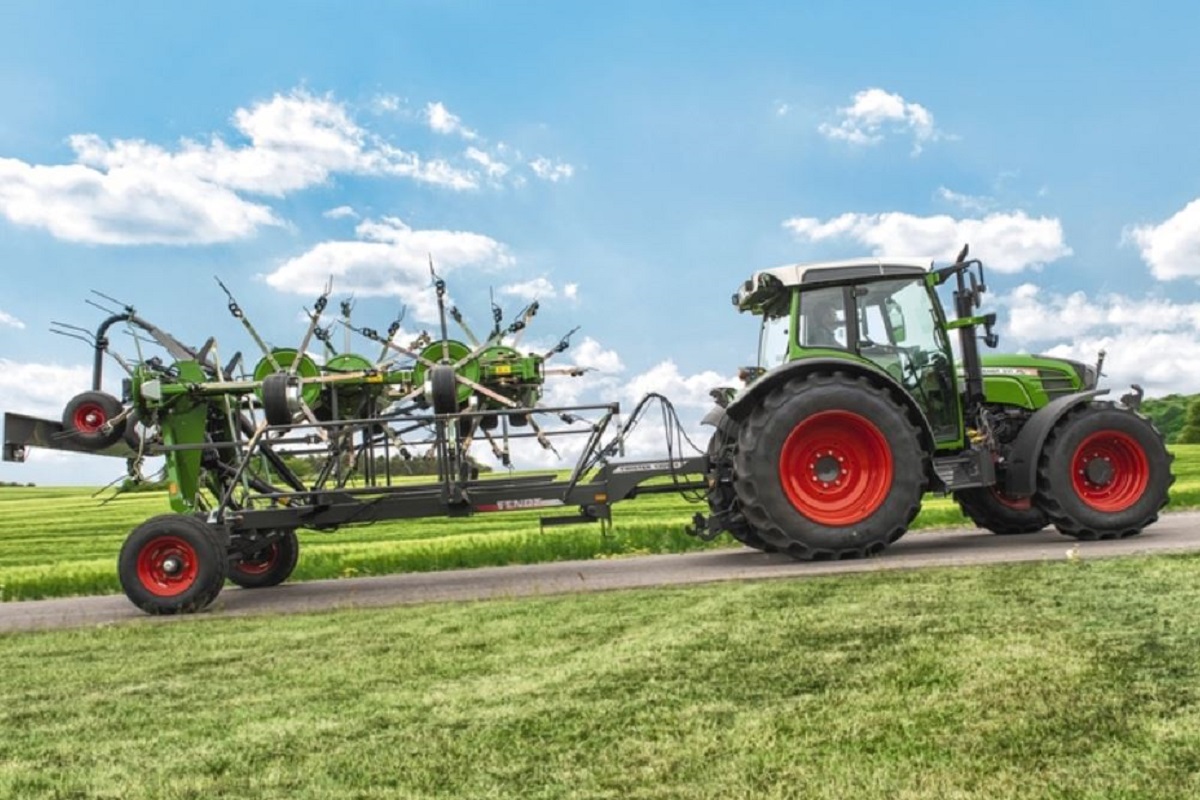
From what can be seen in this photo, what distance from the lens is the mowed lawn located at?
288 centimetres

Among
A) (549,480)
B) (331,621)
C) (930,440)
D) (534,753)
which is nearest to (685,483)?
(549,480)

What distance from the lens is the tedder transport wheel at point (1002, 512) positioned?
35.2 ft

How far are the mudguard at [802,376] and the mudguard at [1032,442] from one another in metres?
1.13

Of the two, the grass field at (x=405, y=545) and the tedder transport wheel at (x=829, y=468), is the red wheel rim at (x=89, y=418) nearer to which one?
the grass field at (x=405, y=545)

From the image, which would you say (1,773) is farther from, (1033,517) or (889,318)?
(1033,517)

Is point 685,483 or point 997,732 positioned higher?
point 685,483

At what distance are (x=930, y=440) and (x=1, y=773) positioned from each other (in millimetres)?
7407

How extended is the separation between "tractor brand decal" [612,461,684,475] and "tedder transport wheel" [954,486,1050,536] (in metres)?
3.71

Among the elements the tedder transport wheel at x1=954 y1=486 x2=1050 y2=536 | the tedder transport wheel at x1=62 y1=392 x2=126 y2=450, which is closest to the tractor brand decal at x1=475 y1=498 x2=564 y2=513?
the tedder transport wheel at x1=62 y1=392 x2=126 y2=450

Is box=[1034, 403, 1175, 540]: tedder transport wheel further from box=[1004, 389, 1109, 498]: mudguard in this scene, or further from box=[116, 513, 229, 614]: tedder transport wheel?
box=[116, 513, 229, 614]: tedder transport wheel

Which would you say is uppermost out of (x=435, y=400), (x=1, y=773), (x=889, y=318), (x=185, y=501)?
(x=889, y=318)

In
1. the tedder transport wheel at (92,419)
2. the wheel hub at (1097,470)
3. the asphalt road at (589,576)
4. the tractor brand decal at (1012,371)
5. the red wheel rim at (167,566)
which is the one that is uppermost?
the tractor brand decal at (1012,371)

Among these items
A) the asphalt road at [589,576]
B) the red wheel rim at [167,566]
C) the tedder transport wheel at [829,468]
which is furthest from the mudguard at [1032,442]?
the red wheel rim at [167,566]

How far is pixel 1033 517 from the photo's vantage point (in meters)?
10.7
